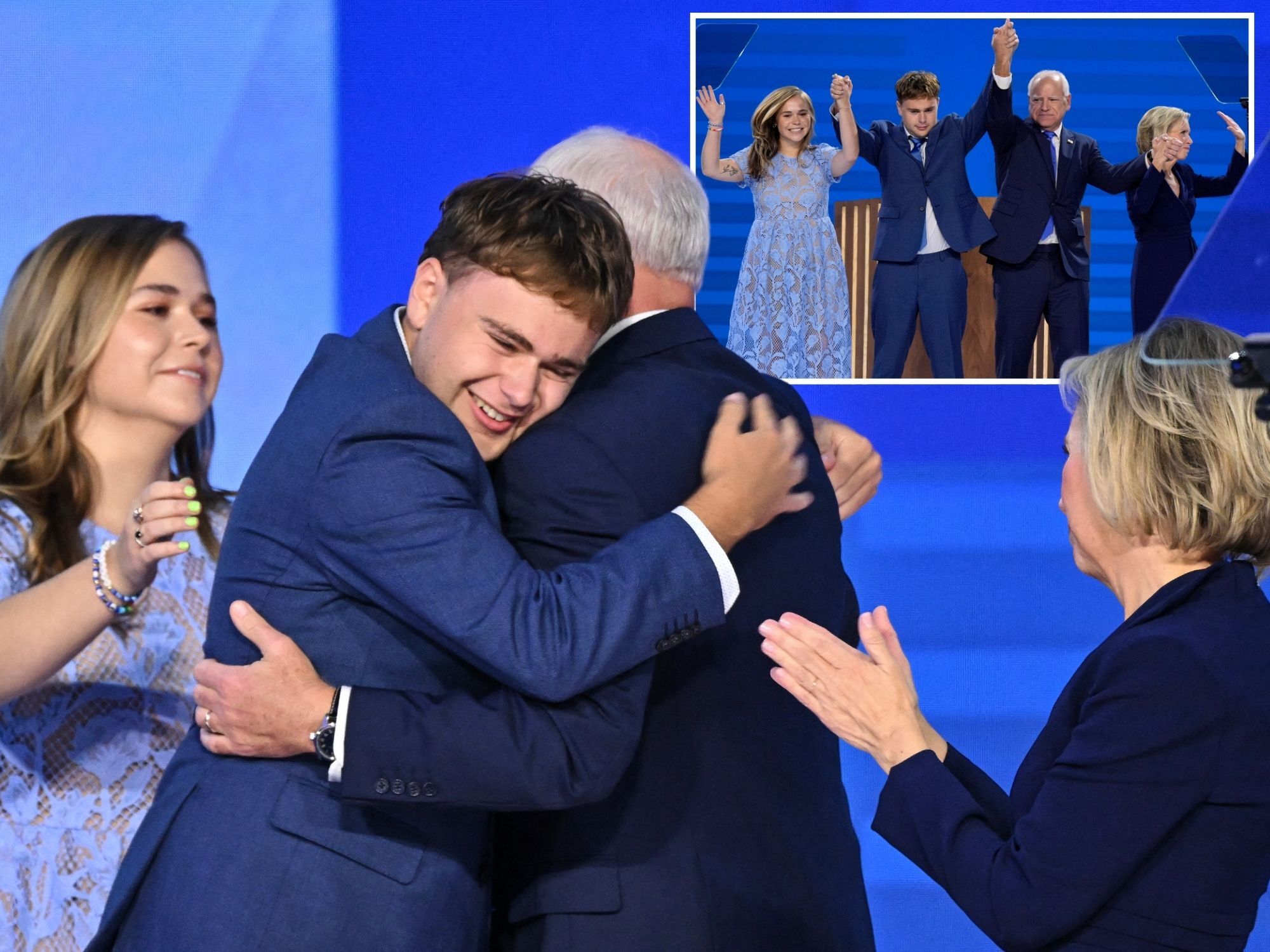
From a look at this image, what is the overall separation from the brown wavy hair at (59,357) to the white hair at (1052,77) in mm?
2717

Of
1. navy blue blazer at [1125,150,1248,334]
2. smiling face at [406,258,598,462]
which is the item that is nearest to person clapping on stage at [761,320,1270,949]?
smiling face at [406,258,598,462]

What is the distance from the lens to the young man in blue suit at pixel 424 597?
1.42 m

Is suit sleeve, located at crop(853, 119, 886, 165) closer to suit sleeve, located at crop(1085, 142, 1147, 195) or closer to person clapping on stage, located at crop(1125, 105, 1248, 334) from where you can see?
suit sleeve, located at crop(1085, 142, 1147, 195)

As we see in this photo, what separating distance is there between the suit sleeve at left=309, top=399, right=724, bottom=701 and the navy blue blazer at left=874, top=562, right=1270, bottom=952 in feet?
1.42

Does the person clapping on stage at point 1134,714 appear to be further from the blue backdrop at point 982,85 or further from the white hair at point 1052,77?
the white hair at point 1052,77

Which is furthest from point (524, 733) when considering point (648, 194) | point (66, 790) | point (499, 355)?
point (66, 790)

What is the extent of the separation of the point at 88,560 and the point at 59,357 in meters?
0.46

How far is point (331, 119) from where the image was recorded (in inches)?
158

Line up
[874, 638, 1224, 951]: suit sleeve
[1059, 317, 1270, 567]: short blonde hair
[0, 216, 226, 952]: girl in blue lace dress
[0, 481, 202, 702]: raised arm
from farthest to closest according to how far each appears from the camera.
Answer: [0, 216, 226, 952]: girl in blue lace dress, [0, 481, 202, 702]: raised arm, [1059, 317, 1270, 567]: short blonde hair, [874, 638, 1224, 951]: suit sleeve

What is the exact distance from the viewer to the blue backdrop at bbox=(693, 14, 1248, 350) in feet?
13.1

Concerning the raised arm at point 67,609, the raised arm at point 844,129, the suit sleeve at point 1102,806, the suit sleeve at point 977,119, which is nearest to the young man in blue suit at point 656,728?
the suit sleeve at point 1102,806

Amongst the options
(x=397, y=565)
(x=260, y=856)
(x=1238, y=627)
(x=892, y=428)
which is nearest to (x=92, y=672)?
(x=260, y=856)

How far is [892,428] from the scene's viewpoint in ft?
13.4

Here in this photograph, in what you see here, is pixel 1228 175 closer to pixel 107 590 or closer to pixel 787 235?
pixel 787 235
